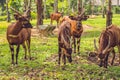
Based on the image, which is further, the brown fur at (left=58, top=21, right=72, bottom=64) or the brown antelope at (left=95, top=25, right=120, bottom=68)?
the brown antelope at (left=95, top=25, right=120, bottom=68)

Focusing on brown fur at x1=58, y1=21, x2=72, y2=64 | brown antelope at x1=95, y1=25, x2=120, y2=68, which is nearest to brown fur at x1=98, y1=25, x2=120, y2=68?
brown antelope at x1=95, y1=25, x2=120, y2=68

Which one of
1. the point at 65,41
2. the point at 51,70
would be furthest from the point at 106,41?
the point at 51,70

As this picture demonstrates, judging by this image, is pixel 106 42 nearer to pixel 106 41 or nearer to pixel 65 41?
pixel 106 41

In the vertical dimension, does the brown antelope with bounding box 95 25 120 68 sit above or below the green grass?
above

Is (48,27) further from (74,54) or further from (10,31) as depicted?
(10,31)

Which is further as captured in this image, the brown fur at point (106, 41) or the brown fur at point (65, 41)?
the brown fur at point (106, 41)

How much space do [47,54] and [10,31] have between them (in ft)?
13.2

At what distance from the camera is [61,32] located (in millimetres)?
16078

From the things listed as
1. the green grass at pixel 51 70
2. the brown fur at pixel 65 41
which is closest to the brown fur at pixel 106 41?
the green grass at pixel 51 70

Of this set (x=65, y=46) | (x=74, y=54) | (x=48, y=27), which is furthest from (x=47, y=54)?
(x=48, y=27)

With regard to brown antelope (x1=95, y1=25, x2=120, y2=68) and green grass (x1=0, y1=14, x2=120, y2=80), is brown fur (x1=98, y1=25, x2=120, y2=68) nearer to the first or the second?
brown antelope (x1=95, y1=25, x2=120, y2=68)

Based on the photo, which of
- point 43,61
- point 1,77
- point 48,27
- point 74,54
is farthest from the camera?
point 48,27

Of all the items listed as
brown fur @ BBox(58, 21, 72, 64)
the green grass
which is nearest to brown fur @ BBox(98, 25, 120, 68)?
the green grass

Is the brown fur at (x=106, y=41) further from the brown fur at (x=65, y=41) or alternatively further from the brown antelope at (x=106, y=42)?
the brown fur at (x=65, y=41)
